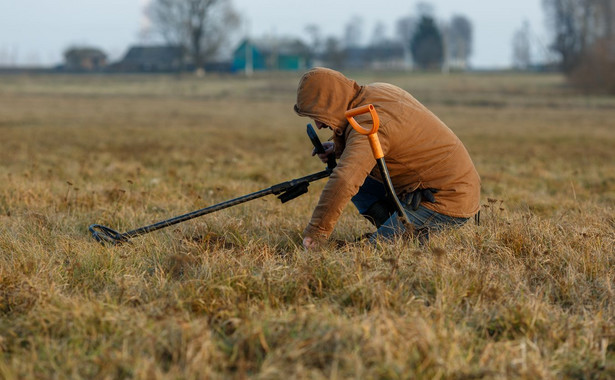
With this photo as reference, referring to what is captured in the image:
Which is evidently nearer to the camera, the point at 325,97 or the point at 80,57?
the point at 325,97

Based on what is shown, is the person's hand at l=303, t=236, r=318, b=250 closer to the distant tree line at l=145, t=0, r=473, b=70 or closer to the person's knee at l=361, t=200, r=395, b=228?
the person's knee at l=361, t=200, r=395, b=228

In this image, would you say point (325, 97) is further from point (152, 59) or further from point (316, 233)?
point (152, 59)

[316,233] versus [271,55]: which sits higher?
[271,55]

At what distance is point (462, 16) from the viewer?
15062cm

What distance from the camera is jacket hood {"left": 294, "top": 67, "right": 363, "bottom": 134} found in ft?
14.4

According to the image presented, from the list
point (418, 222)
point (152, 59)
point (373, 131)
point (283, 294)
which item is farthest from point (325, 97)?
point (152, 59)

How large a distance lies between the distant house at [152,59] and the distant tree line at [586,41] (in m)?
38.7

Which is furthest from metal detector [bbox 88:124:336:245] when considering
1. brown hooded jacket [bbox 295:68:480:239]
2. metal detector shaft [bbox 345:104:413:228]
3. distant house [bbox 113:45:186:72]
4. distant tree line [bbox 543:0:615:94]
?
distant house [bbox 113:45:186:72]

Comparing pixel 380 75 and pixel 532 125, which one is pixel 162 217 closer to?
pixel 532 125

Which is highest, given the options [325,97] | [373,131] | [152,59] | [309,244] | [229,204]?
[152,59]

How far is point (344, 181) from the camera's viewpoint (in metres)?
4.17

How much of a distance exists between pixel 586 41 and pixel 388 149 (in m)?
63.4

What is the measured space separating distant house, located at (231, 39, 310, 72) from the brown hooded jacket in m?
81.2

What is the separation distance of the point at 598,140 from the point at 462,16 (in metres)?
141
